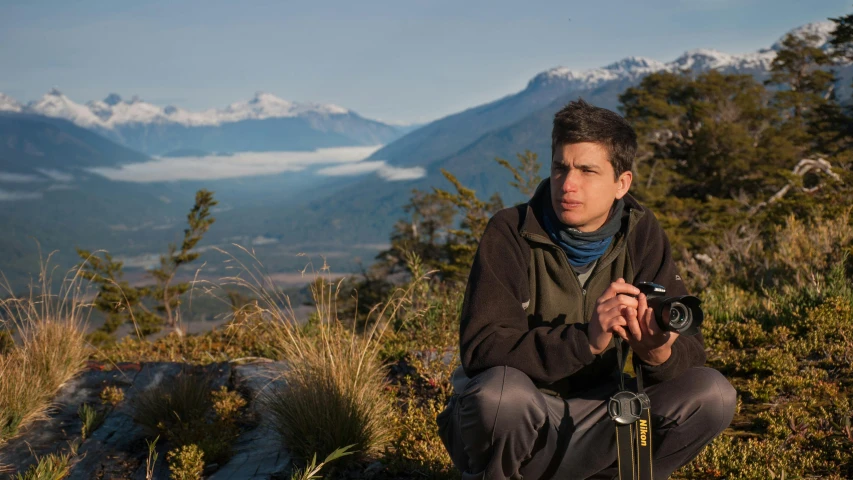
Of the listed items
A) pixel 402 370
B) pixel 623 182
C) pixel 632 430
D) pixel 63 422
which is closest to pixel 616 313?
pixel 632 430

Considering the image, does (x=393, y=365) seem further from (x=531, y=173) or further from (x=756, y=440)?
(x=531, y=173)

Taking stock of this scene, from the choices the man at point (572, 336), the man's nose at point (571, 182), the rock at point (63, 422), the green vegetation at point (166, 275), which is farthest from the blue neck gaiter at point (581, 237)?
the green vegetation at point (166, 275)

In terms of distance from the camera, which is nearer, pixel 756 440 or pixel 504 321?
pixel 504 321

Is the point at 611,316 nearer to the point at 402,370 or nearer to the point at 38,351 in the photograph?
the point at 402,370

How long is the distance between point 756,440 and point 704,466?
333mm

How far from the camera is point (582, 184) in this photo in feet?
8.14

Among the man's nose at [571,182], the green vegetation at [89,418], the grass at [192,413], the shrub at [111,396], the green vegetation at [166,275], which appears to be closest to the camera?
the man's nose at [571,182]

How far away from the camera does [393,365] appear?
466 centimetres

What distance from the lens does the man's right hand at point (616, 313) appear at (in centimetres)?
208

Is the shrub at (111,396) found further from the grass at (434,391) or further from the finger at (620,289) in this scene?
the finger at (620,289)

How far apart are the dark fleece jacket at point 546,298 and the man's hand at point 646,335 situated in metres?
0.08

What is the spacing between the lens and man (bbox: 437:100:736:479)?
7.15 feet

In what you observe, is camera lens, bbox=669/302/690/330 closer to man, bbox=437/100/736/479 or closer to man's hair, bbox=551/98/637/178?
man, bbox=437/100/736/479

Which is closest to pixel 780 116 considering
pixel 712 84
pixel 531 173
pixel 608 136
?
pixel 712 84
